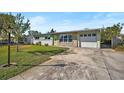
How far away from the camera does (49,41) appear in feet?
94.3

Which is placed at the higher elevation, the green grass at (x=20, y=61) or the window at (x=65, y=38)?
the window at (x=65, y=38)

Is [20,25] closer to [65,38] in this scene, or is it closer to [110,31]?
[65,38]

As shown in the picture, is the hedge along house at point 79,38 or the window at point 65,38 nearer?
the hedge along house at point 79,38

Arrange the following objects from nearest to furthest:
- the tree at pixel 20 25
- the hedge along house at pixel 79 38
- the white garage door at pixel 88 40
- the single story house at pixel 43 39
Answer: the tree at pixel 20 25 < the hedge along house at pixel 79 38 < the white garage door at pixel 88 40 < the single story house at pixel 43 39

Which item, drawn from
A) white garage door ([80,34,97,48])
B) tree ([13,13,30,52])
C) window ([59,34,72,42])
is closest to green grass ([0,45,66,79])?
tree ([13,13,30,52])

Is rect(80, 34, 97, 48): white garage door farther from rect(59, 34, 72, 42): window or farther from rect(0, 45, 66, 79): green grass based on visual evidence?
rect(0, 45, 66, 79): green grass

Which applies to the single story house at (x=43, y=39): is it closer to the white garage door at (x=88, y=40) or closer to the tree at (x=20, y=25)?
the white garage door at (x=88, y=40)

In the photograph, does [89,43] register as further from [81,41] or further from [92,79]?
[92,79]

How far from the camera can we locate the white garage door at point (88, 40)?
20.8 metres

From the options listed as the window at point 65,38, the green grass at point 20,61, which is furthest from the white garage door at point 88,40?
the green grass at point 20,61

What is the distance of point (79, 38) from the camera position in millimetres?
22641

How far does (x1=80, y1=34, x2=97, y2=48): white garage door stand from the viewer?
2078 cm

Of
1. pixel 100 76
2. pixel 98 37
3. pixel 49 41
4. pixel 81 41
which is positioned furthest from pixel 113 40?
pixel 100 76

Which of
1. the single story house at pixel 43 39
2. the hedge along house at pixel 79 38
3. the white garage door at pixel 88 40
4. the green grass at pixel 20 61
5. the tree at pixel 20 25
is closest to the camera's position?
the green grass at pixel 20 61
